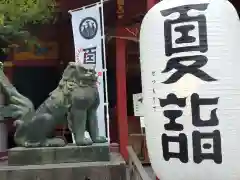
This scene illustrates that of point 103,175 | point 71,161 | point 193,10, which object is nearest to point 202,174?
point 193,10

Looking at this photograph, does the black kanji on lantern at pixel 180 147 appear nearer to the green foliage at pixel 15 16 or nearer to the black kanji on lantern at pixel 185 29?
the black kanji on lantern at pixel 185 29

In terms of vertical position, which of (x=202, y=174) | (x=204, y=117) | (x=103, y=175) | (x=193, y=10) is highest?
(x=193, y=10)

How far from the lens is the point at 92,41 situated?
7.45 m

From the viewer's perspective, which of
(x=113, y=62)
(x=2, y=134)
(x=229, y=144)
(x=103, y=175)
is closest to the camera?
(x=229, y=144)

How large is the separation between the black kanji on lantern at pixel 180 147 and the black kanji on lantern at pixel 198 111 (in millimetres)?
155

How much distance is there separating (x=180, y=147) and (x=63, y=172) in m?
1.91

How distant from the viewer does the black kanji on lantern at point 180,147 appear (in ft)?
10.7

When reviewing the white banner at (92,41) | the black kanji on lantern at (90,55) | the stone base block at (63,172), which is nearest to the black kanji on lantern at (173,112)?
the stone base block at (63,172)

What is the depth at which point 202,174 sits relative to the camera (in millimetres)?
3203

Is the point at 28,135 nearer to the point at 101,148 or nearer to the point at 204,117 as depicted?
the point at 101,148

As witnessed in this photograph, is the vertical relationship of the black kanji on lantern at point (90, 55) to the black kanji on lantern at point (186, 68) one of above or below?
above

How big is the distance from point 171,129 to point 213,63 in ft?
1.93

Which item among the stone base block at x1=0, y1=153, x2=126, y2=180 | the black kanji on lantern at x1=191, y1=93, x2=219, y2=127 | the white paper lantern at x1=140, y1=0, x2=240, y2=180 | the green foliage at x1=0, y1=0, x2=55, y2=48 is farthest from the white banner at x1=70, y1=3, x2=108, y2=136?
the black kanji on lantern at x1=191, y1=93, x2=219, y2=127

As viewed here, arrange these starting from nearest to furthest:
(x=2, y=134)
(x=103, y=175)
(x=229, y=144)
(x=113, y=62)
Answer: (x=229, y=144), (x=103, y=175), (x=2, y=134), (x=113, y=62)
